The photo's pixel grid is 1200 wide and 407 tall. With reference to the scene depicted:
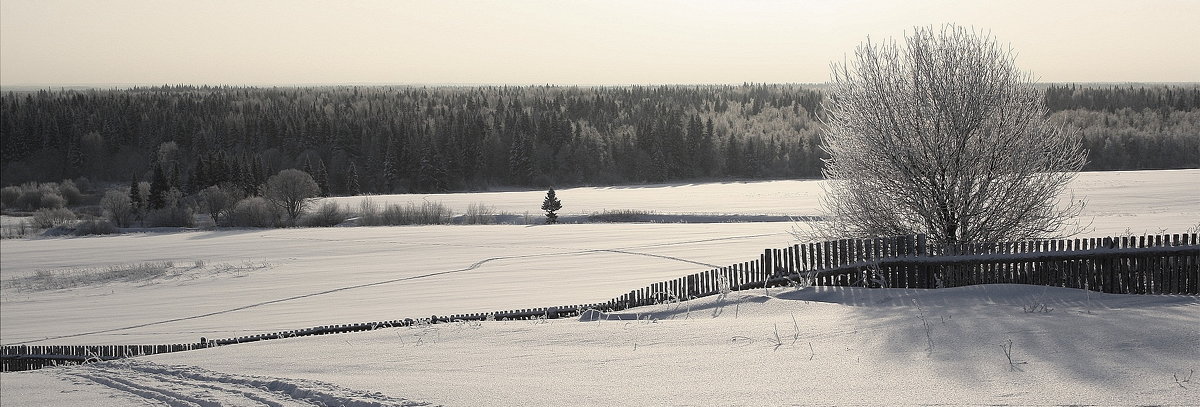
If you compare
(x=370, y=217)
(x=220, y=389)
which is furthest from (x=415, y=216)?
(x=220, y=389)

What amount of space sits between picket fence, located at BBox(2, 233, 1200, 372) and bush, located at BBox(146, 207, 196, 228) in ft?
145

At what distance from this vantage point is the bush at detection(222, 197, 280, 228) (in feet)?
205

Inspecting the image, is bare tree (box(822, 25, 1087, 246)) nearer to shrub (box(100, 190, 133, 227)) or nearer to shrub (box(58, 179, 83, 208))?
shrub (box(58, 179, 83, 208))

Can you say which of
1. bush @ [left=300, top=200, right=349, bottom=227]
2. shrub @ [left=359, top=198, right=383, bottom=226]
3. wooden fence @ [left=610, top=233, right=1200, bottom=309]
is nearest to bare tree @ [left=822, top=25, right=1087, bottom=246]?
wooden fence @ [left=610, top=233, right=1200, bottom=309]

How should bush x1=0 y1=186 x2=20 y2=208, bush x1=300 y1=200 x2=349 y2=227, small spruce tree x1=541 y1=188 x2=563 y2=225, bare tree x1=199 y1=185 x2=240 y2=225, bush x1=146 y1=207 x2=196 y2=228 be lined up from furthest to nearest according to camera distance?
bush x1=300 y1=200 x2=349 y2=227, bare tree x1=199 y1=185 x2=240 y2=225, small spruce tree x1=541 y1=188 x2=563 y2=225, bush x1=146 y1=207 x2=196 y2=228, bush x1=0 y1=186 x2=20 y2=208

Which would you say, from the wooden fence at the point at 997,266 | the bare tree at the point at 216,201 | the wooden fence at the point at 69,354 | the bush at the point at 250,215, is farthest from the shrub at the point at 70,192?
the bare tree at the point at 216,201

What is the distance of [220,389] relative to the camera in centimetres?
825

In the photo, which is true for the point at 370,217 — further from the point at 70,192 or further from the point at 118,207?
the point at 70,192

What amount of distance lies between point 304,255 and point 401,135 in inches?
2931

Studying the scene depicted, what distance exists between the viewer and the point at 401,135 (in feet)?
365

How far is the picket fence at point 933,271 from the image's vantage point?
12.5 m

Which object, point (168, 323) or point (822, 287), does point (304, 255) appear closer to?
point (168, 323)

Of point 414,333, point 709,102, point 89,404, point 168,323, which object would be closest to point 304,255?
point 168,323

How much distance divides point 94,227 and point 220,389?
142ft
